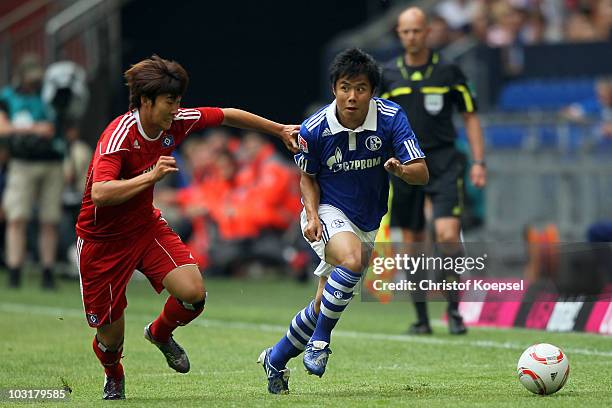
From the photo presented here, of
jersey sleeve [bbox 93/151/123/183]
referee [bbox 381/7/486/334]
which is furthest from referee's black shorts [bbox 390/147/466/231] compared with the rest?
jersey sleeve [bbox 93/151/123/183]

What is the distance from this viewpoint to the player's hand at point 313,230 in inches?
300

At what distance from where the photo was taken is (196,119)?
7805 mm

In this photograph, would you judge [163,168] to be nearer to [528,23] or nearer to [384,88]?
[384,88]

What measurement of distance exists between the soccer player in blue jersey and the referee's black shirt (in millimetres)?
2968

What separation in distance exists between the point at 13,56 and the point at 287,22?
185 inches

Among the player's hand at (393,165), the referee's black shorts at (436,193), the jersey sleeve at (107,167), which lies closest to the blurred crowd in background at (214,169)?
the referee's black shorts at (436,193)

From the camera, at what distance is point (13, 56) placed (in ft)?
74.7

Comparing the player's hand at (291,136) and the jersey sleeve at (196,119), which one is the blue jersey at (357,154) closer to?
the player's hand at (291,136)

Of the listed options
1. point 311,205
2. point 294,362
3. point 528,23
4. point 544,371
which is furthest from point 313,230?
point 528,23

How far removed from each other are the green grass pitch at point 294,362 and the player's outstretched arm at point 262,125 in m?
1.47

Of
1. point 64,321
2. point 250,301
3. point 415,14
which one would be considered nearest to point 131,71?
point 415,14

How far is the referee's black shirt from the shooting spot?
11023 millimetres

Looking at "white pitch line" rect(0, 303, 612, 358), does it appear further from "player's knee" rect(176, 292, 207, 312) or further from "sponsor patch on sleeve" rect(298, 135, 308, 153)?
"player's knee" rect(176, 292, 207, 312)

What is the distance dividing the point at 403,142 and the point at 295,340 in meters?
1.28
